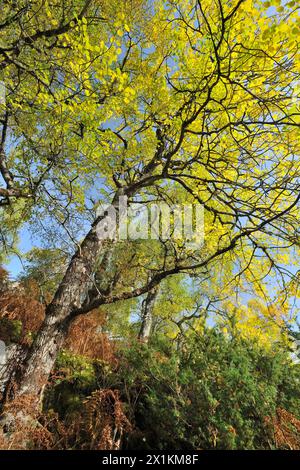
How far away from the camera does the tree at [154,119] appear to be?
3137 mm

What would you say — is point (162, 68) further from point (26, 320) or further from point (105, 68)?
point (26, 320)

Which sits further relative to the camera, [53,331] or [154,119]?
[154,119]

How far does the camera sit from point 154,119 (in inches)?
210

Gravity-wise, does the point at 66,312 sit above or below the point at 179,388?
above

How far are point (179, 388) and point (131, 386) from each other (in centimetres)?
106

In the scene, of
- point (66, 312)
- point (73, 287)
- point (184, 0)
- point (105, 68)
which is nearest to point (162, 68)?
point (184, 0)

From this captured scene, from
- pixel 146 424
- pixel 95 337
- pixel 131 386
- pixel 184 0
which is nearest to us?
pixel 146 424

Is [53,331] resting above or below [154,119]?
below

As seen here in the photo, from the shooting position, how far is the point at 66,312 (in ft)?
13.5

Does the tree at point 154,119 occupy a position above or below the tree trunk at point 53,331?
above

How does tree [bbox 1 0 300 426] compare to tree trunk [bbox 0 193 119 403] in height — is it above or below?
above

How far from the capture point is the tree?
3.14m
